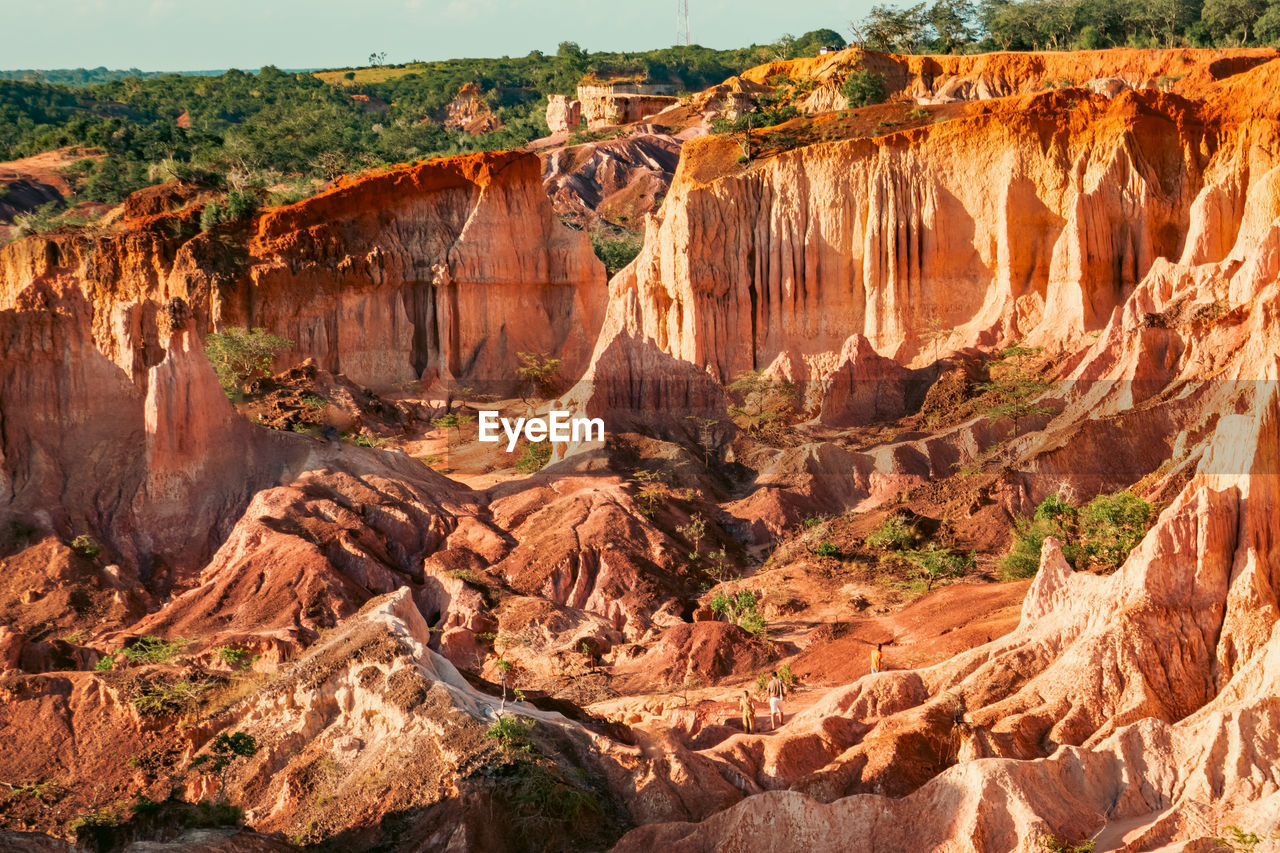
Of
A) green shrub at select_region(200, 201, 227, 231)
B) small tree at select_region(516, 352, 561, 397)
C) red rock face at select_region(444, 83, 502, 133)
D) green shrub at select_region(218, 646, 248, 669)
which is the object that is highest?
red rock face at select_region(444, 83, 502, 133)

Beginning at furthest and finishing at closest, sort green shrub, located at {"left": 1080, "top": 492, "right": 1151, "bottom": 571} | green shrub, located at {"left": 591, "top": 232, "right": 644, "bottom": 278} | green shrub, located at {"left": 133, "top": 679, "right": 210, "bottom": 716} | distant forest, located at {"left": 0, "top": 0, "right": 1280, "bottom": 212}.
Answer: distant forest, located at {"left": 0, "top": 0, "right": 1280, "bottom": 212}, green shrub, located at {"left": 591, "top": 232, "right": 644, "bottom": 278}, green shrub, located at {"left": 1080, "top": 492, "right": 1151, "bottom": 571}, green shrub, located at {"left": 133, "top": 679, "right": 210, "bottom": 716}

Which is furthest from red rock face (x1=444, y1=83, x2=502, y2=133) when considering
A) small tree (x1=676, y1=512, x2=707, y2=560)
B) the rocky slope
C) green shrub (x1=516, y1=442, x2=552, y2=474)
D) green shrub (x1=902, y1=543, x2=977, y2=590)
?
green shrub (x1=902, y1=543, x2=977, y2=590)

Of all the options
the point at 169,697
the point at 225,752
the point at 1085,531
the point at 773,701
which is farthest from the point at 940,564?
the point at 225,752

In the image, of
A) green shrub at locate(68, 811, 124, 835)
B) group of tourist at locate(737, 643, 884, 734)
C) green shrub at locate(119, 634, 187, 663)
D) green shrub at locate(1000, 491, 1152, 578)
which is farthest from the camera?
green shrub at locate(119, 634, 187, 663)

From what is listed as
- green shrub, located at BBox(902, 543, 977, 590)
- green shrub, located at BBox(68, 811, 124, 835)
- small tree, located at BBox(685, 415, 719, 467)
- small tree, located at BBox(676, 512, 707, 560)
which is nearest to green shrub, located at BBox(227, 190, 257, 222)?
small tree, located at BBox(685, 415, 719, 467)

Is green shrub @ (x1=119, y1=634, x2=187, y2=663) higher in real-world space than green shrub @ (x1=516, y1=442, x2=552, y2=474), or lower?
lower

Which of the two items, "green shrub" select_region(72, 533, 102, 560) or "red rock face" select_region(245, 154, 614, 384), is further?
"red rock face" select_region(245, 154, 614, 384)

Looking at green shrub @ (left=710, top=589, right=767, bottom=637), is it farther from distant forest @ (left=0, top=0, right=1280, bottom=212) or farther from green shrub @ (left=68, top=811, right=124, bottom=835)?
distant forest @ (left=0, top=0, right=1280, bottom=212)

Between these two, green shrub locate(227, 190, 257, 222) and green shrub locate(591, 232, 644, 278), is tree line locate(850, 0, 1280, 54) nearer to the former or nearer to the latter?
green shrub locate(591, 232, 644, 278)

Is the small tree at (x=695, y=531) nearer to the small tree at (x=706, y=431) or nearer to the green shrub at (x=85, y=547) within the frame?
the small tree at (x=706, y=431)
